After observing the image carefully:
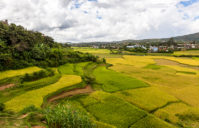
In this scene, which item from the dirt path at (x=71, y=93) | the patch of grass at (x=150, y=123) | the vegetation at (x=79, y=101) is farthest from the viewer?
the dirt path at (x=71, y=93)

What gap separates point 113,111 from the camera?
12047mm

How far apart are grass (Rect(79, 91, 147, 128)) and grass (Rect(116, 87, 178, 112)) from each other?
6.05 ft

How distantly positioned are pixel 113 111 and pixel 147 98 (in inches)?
241

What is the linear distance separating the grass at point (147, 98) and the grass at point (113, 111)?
1.85m

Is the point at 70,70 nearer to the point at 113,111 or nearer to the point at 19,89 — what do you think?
the point at 19,89

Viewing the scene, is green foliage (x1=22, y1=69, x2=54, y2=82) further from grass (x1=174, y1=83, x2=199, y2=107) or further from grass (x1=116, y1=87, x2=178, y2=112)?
grass (x1=174, y1=83, x2=199, y2=107)

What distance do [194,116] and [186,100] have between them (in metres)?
4.19

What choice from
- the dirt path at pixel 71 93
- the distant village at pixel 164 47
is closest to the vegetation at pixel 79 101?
the dirt path at pixel 71 93

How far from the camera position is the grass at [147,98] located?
13.7 meters

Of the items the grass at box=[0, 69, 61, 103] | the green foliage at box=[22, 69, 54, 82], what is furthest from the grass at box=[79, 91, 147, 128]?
the green foliage at box=[22, 69, 54, 82]

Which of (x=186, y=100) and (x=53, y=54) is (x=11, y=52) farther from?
(x=186, y=100)

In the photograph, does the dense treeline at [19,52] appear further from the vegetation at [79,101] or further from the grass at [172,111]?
the grass at [172,111]

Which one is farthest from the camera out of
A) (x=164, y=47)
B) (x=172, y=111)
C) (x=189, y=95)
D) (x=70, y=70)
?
(x=164, y=47)

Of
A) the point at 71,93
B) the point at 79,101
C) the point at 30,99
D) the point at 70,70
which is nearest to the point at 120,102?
the point at 79,101
